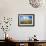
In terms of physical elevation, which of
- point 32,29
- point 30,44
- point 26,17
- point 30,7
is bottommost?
point 30,44

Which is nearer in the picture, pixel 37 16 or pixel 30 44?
pixel 30 44

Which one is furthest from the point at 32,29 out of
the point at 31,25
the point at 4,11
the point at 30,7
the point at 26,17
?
the point at 4,11

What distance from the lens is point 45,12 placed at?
15.3 feet

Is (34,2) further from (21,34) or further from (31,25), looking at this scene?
(21,34)

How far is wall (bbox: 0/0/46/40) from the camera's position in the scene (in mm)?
4633

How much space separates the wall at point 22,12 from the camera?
4633 millimetres

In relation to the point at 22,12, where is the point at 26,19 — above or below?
below

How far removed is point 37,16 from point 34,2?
50cm

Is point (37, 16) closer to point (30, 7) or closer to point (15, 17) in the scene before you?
point (30, 7)

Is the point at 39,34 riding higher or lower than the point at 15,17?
lower

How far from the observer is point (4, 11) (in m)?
4.70

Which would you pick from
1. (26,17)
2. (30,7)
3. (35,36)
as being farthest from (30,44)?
(30,7)

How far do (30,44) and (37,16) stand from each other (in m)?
1.07

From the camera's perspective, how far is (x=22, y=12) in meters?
4.67
